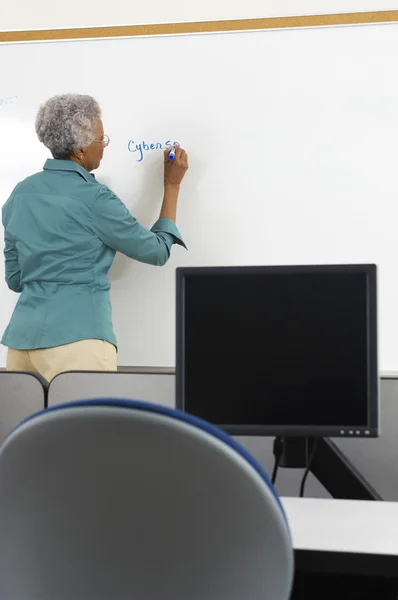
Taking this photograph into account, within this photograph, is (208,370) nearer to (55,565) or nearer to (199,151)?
(55,565)

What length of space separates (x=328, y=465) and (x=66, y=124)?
1324mm

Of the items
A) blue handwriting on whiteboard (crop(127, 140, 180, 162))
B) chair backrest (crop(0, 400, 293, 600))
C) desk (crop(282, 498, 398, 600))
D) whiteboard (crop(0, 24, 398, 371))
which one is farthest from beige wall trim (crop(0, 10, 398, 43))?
chair backrest (crop(0, 400, 293, 600))

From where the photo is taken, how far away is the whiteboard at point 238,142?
2.49 m

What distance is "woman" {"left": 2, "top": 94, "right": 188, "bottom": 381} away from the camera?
6.97 ft

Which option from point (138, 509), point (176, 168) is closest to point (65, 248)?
point (176, 168)

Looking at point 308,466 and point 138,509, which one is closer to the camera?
point 138,509

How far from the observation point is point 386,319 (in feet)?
8.09

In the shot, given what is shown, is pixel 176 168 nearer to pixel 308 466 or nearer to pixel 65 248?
pixel 65 248

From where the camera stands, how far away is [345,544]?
1.07 metres

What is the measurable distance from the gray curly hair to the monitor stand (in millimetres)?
1224

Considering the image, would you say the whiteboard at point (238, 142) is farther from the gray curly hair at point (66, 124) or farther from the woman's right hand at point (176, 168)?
the gray curly hair at point (66, 124)

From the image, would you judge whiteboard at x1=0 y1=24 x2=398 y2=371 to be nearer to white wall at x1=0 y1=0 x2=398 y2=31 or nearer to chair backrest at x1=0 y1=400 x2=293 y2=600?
white wall at x1=0 y1=0 x2=398 y2=31

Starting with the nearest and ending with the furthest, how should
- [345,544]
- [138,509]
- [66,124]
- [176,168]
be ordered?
[138,509]
[345,544]
[66,124]
[176,168]

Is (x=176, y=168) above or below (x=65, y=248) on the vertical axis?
above
